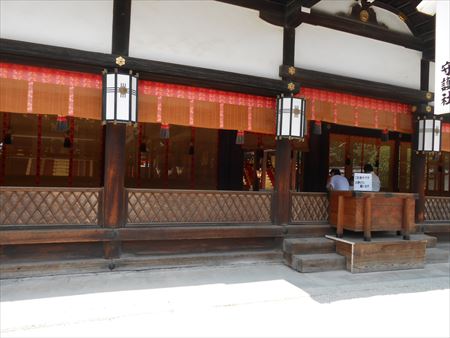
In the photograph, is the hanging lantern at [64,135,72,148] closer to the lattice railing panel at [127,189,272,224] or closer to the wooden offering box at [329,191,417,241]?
the lattice railing panel at [127,189,272,224]

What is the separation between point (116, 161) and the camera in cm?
657

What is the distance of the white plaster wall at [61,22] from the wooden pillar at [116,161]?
16 cm

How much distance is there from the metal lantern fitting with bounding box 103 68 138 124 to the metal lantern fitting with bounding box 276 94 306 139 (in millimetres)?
3020

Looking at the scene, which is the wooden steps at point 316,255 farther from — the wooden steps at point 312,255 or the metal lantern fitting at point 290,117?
the metal lantern fitting at point 290,117

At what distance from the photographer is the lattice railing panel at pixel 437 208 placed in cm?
930

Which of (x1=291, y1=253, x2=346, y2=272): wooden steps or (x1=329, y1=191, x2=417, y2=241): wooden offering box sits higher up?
(x1=329, y1=191, x2=417, y2=241): wooden offering box

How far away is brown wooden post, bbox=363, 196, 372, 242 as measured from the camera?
24.5 ft

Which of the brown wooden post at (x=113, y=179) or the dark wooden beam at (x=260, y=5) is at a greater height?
the dark wooden beam at (x=260, y=5)

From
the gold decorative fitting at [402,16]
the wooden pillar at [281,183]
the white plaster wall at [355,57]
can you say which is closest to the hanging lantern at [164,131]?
the wooden pillar at [281,183]

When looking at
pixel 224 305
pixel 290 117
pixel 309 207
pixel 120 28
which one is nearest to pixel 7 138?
pixel 120 28

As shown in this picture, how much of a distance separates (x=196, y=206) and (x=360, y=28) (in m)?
5.59

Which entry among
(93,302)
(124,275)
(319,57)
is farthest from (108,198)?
(319,57)

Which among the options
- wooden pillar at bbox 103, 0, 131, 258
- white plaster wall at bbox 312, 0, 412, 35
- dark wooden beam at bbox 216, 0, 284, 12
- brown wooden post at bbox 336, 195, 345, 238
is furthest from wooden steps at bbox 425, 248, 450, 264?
wooden pillar at bbox 103, 0, 131, 258

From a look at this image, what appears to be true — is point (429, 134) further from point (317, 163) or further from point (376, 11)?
point (317, 163)
